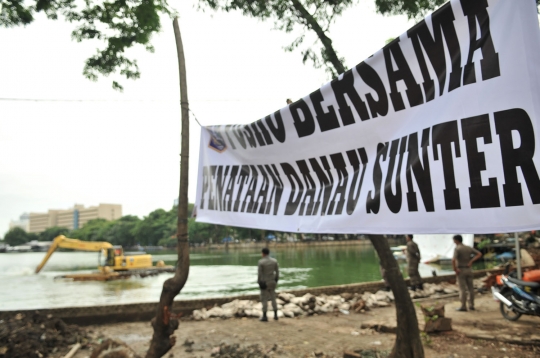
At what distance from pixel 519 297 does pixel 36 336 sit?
25.3 feet

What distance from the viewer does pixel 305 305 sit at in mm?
9344

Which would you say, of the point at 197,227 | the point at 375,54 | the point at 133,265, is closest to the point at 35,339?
the point at 375,54

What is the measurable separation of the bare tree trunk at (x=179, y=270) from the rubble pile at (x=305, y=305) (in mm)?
4310

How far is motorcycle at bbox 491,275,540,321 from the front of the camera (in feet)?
21.3

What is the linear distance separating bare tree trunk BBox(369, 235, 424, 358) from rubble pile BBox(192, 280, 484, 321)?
177 inches

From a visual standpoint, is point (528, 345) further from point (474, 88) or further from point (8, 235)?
point (8, 235)

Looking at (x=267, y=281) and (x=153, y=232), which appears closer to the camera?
(x=267, y=281)

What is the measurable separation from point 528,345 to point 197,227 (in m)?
89.6

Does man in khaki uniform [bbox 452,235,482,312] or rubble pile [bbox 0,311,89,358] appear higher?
man in khaki uniform [bbox 452,235,482,312]

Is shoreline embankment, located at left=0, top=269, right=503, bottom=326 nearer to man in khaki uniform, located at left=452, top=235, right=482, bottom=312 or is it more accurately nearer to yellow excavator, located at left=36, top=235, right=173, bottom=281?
man in khaki uniform, located at left=452, top=235, right=482, bottom=312

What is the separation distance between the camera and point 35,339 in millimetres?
6383

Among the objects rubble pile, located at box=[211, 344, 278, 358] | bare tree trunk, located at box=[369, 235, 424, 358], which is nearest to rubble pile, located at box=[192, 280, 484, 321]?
rubble pile, located at box=[211, 344, 278, 358]

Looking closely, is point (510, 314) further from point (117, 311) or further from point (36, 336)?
point (36, 336)

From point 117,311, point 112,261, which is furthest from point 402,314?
point 112,261
